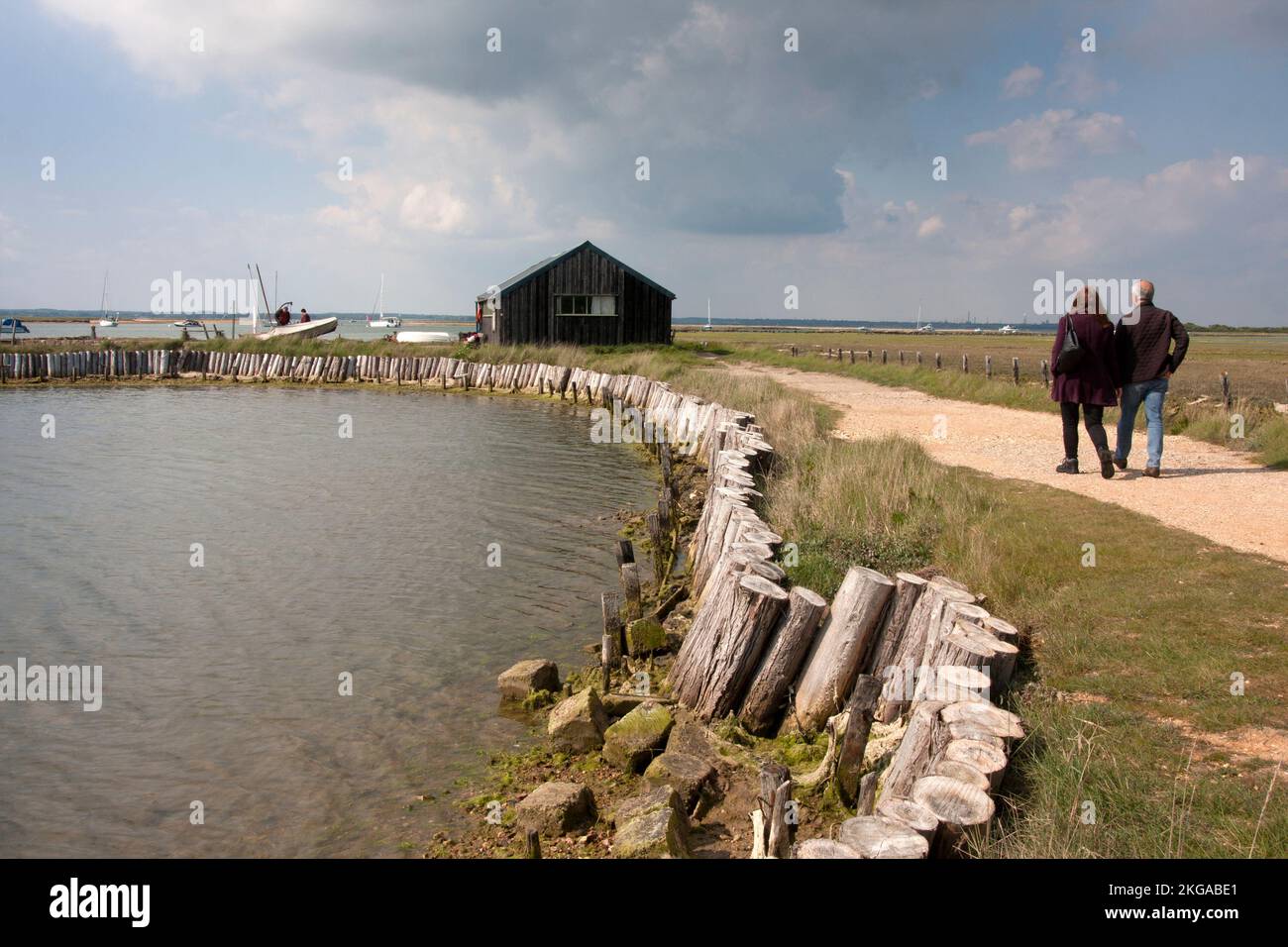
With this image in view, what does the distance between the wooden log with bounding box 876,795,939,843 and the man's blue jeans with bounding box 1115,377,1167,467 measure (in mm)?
9372

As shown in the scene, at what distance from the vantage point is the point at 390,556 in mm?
12188

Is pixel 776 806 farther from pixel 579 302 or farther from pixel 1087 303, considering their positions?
pixel 579 302

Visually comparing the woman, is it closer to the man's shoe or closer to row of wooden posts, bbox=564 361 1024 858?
the man's shoe

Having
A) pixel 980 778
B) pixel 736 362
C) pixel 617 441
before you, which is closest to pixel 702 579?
pixel 980 778

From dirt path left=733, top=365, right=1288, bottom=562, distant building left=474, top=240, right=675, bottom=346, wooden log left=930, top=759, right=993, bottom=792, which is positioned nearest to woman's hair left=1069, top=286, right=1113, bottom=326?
dirt path left=733, top=365, right=1288, bottom=562

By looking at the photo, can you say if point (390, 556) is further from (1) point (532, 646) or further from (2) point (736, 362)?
(2) point (736, 362)

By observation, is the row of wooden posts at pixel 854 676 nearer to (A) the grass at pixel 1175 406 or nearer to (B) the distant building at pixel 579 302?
(A) the grass at pixel 1175 406

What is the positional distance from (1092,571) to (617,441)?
16217 millimetres

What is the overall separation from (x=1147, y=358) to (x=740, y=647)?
26.9 feet

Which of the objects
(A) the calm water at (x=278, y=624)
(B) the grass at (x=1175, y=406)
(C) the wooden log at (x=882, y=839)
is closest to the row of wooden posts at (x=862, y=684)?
(C) the wooden log at (x=882, y=839)

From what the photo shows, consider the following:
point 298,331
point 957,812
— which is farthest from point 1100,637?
point 298,331

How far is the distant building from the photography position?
4319cm

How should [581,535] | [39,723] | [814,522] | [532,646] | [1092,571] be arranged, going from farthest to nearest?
[581,535] < [814,522] < [532,646] < [1092,571] < [39,723]

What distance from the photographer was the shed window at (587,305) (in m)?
43.7
